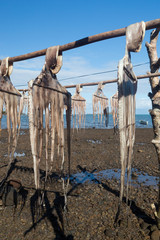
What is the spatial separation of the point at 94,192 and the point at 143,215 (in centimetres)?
218

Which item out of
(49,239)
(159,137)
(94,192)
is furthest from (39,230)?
(159,137)

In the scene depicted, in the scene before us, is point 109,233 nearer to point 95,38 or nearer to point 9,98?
point 9,98

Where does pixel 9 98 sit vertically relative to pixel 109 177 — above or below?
above

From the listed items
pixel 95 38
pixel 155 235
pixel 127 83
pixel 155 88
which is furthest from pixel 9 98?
pixel 155 235

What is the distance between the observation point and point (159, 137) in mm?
4043

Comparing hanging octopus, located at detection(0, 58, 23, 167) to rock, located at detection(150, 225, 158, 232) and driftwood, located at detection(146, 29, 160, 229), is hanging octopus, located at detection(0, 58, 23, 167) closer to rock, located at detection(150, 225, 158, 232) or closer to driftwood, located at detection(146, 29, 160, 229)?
driftwood, located at detection(146, 29, 160, 229)

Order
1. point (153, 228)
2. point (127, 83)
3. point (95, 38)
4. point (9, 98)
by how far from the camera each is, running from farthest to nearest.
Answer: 1. point (153, 228)
2. point (9, 98)
3. point (95, 38)
4. point (127, 83)

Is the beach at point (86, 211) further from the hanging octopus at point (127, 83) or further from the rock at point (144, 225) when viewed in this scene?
the hanging octopus at point (127, 83)

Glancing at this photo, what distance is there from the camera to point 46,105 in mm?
2883

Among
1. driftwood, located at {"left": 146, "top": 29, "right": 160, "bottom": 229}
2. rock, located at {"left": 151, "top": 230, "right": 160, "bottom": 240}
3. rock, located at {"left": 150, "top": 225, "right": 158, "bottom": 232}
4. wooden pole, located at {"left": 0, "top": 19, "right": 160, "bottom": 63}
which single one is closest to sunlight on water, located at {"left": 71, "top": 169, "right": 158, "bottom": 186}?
rock, located at {"left": 150, "top": 225, "right": 158, "bottom": 232}

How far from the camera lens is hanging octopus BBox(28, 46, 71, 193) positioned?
2.68m

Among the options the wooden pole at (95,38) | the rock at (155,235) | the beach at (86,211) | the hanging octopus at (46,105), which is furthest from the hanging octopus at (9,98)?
the rock at (155,235)

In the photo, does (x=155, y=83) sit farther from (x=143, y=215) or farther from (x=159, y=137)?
(x=143, y=215)

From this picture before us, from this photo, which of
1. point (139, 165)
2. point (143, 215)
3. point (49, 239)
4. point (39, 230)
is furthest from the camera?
point (139, 165)
